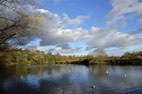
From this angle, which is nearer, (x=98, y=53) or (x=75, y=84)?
(x=75, y=84)

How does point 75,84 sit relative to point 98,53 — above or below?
below

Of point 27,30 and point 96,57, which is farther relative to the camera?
point 96,57

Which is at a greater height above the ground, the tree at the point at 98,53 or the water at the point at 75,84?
the tree at the point at 98,53

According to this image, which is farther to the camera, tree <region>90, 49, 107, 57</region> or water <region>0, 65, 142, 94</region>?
tree <region>90, 49, 107, 57</region>

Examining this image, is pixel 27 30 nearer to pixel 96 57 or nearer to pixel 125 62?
pixel 125 62

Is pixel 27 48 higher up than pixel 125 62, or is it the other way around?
pixel 27 48

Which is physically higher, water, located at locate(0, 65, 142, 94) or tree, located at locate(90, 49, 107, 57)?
tree, located at locate(90, 49, 107, 57)

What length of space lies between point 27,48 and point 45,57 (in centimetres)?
10023

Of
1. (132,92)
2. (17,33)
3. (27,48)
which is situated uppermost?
(17,33)

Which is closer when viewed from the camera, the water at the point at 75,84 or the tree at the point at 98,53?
the water at the point at 75,84

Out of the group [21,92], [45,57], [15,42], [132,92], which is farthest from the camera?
[45,57]

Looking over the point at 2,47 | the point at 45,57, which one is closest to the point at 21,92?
the point at 2,47

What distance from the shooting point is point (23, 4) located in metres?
6.46

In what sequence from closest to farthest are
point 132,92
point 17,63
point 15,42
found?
point 15,42 → point 132,92 → point 17,63
